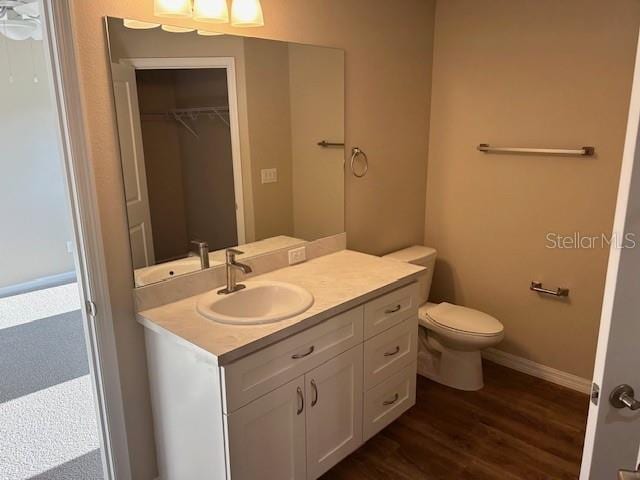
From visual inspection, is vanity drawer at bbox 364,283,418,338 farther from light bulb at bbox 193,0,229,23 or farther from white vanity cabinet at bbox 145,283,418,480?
light bulb at bbox 193,0,229,23

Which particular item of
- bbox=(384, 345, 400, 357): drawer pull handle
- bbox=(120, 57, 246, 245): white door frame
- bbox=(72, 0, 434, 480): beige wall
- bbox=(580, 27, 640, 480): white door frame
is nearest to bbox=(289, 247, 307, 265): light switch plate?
bbox=(120, 57, 246, 245): white door frame

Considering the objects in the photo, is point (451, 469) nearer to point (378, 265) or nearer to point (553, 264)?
point (378, 265)

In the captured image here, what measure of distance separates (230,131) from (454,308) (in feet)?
5.64

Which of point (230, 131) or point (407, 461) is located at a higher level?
point (230, 131)

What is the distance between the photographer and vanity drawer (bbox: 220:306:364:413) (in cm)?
160

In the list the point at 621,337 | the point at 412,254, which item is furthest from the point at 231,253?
the point at 621,337

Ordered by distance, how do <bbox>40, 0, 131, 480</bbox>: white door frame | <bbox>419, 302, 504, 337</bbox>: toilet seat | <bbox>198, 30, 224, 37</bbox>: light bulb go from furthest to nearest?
<bbox>419, 302, 504, 337</bbox>: toilet seat → <bbox>198, 30, 224, 37</bbox>: light bulb → <bbox>40, 0, 131, 480</bbox>: white door frame

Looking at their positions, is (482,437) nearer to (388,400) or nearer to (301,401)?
(388,400)

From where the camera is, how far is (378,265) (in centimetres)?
245

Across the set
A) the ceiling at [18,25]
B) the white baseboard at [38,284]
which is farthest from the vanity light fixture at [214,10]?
the white baseboard at [38,284]

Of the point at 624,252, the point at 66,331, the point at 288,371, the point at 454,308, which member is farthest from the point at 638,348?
the point at 66,331

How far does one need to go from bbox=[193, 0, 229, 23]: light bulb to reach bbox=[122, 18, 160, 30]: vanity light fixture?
17 centimetres

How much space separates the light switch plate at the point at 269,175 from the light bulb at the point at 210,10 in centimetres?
69

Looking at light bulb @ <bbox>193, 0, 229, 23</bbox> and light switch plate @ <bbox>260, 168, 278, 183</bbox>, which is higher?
light bulb @ <bbox>193, 0, 229, 23</bbox>
